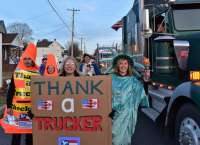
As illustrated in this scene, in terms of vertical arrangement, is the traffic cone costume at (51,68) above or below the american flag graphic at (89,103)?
above

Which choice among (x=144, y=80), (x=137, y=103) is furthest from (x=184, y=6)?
(x=137, y=103)

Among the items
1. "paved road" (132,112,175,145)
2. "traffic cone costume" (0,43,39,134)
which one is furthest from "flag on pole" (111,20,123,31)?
"traffic cone costume" (0,43,39,134)

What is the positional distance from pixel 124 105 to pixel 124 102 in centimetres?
3

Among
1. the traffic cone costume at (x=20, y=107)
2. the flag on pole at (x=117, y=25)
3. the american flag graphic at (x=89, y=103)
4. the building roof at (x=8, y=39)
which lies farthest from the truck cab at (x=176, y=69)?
the building roof at (x=8, y=39)

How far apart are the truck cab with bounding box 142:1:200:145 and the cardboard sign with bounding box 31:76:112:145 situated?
3.77ft

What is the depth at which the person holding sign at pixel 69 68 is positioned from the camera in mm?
5059

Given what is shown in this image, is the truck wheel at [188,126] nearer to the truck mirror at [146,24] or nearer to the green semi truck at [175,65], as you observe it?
the green semi truck at [175,65]

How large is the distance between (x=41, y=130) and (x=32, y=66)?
1530 mm

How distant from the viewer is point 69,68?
5.05 meters

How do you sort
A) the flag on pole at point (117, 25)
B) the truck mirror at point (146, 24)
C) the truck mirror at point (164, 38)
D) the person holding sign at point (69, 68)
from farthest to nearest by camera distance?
the flag on pole at point (117, 25) < the truck mirror at point (146, 24) < the truck mirror at point (164, 38) < the person holding sign at point (69, 68)

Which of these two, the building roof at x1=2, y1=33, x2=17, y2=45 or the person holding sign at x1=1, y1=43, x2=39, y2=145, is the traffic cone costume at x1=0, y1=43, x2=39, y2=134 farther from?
the building roof at x1=2, y1=33, x2=17, y2=45

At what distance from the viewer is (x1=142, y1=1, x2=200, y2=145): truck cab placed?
5070mm

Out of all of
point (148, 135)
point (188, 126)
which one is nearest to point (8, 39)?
point (148, 135)

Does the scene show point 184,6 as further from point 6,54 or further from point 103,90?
point 6,54
